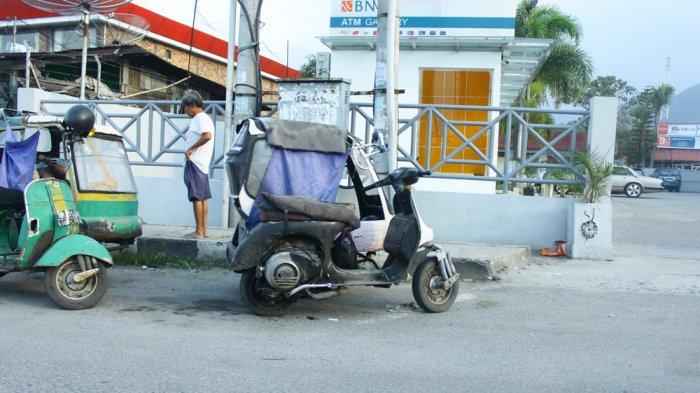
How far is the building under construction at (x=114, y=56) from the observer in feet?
54.6

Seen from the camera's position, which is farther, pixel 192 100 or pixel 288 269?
pixel 192 100

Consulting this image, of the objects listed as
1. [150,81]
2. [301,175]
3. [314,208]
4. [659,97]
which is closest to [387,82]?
[301,175]

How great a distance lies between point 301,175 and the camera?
225 inches

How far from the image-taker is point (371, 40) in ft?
45.9

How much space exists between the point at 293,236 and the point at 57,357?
2011 mm

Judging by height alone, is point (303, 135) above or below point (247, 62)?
below

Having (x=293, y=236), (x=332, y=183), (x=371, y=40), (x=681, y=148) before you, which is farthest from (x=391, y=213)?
(x=681, y=148)

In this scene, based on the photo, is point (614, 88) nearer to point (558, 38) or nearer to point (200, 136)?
point (558, 38)

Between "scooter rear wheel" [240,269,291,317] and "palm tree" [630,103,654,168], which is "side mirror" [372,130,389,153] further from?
"palm tree" [630,103,654,168]

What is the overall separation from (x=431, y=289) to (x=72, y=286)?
3.16 meters

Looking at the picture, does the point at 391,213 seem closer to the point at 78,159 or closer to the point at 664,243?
the point at 78,159

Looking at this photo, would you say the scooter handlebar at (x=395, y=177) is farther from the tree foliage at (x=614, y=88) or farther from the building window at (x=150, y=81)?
the tree foliage at (x=614, y=88)

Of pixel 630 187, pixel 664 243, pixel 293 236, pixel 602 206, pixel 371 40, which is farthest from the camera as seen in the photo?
pixel 630 187

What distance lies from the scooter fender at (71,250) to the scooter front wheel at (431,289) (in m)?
2.75
